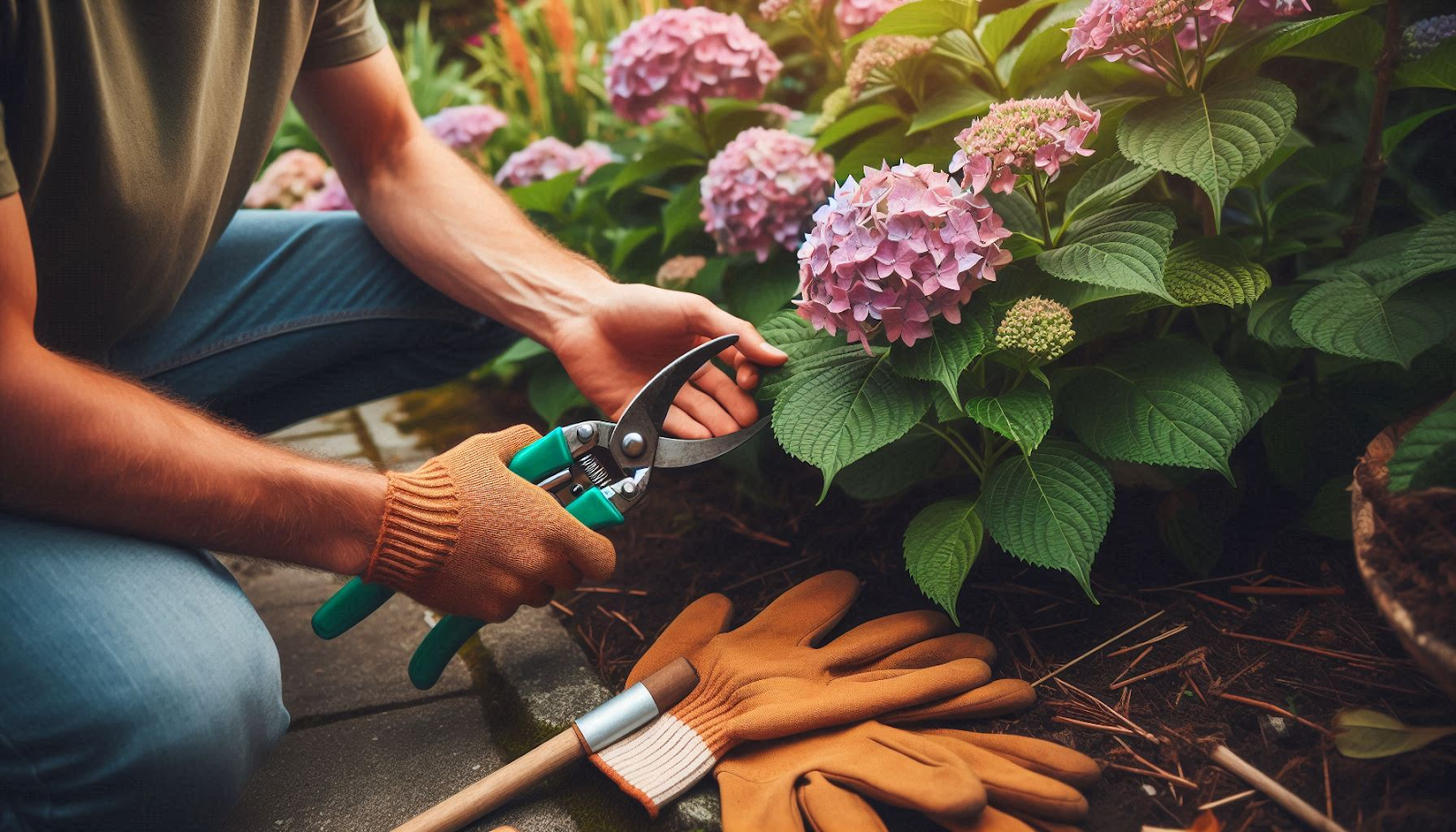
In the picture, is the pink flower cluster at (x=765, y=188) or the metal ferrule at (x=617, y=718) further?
the pink flower cluster at (x=765, y=188)

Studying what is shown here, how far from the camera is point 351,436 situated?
282cm

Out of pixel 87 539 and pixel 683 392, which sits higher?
pixel 87 539

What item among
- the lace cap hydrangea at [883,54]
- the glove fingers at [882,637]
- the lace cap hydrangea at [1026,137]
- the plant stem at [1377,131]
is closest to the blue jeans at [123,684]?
the glove fingers at [882,637]

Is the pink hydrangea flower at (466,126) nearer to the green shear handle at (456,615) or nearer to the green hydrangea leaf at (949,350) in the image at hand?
the green shear handle at (456,615)

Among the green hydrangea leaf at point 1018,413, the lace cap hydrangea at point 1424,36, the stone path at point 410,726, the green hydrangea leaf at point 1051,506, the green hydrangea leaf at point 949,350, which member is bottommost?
the stone path at point 410,726

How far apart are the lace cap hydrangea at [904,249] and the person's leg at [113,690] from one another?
1.00 meters

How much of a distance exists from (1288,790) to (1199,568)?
0.42m

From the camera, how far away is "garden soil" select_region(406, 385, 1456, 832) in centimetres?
117

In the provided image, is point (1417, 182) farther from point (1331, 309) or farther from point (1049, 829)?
point (1049, 829)

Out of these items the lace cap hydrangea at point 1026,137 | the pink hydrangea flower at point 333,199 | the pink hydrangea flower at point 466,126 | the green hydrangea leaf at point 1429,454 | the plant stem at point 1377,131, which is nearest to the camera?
the green hydrangea leaf at point 1429,454

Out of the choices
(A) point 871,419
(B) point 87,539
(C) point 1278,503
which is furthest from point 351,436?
(C) point 1278,503

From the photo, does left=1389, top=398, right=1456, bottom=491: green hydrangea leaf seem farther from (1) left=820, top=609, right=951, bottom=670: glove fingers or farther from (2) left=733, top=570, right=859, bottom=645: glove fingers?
(2) left=733, top=570, right=859, bottom=645: glove fingers

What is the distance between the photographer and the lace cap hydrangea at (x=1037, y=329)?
49.8 inches

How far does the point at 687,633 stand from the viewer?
5.11 feet
